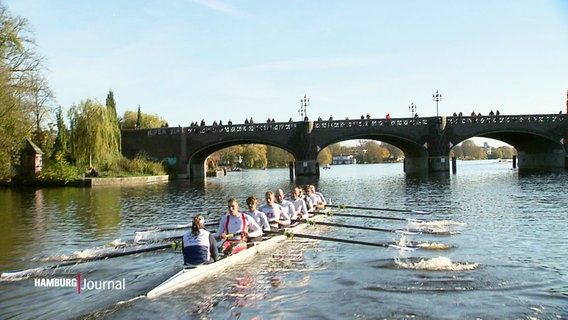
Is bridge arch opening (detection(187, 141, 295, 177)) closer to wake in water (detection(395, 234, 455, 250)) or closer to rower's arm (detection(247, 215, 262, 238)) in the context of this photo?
wake in water (detection(395, 234, 455, 250))

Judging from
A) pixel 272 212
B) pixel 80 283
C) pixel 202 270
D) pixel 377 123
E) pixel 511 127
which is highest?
pixel 377 123

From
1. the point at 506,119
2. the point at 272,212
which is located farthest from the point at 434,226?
the point at 506,119

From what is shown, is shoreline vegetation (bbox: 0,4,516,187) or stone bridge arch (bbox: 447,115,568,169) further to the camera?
stone bridge arch (bbox: 447,115,568,169)

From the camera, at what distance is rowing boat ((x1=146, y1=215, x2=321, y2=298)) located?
9636mm

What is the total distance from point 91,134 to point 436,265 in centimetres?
4402

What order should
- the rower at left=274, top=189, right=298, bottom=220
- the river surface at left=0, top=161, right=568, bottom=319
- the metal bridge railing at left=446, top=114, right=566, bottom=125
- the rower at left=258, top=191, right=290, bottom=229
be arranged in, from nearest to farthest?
the river surface at left=0, top=161, right=568, bottom=319
the rower at left=258, top=191, right=290, bottom=229
the rower at left=274, top=189, right=298, bottom=220
the metal bridge railing at left=446, top=114, right=566, bottom=125

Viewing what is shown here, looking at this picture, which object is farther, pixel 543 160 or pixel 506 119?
pixel 543 160

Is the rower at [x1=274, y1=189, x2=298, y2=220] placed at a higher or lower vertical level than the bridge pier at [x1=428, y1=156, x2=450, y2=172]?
lower

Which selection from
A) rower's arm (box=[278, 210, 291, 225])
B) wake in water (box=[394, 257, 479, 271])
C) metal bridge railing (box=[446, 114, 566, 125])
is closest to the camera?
wake in water (box=[394, 257, 479, 271])

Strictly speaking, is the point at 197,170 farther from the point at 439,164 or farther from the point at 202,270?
the point at 202,270

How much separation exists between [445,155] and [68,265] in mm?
54673

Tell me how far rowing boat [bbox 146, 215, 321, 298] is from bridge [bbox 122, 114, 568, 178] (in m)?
46.6

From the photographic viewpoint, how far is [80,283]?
1108 centimetres

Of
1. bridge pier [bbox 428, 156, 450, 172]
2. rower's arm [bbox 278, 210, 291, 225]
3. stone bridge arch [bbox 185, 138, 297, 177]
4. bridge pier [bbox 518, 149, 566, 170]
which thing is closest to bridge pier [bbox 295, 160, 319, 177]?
stone bridge arch [bbox 185, 138, 297, 177]
